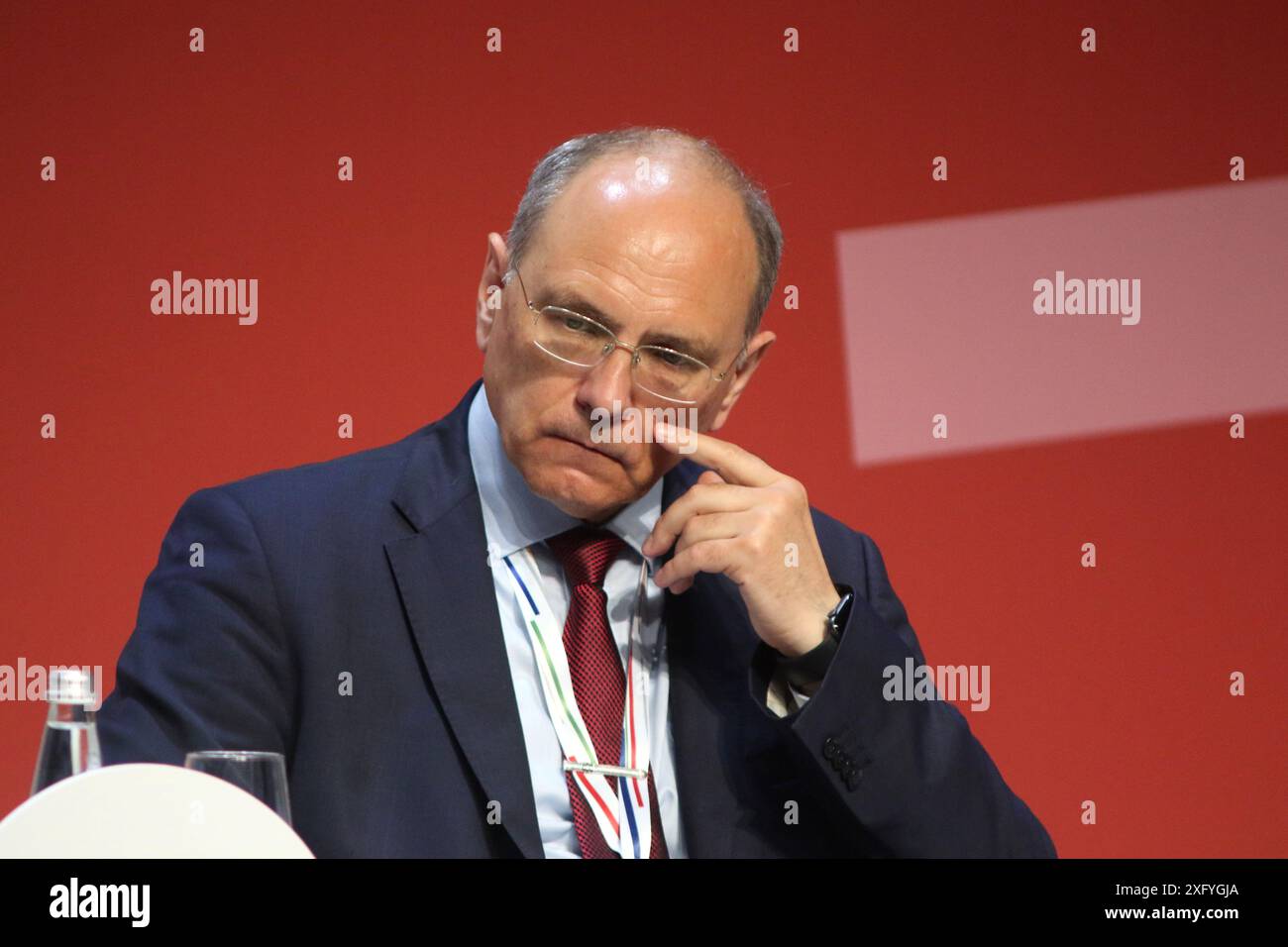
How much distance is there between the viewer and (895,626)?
2352 millimetres

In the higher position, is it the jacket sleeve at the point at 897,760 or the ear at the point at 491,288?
the ear at the point at 491,288

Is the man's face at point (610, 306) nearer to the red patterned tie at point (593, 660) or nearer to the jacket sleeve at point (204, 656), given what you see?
the red patterned tie at point (593, 660)

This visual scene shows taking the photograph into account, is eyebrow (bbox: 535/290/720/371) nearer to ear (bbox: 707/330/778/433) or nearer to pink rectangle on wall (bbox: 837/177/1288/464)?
ear (bbox: 707/330/778/433)

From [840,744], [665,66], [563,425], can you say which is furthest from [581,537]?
[665,66]

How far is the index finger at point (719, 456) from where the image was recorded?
1965 mm

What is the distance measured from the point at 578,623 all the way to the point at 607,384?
34cm

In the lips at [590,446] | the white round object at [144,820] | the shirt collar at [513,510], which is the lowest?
the white round object at [144,820]

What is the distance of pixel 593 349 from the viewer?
79.4 inches

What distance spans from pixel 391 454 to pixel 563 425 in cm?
36

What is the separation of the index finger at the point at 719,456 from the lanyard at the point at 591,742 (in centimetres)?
28

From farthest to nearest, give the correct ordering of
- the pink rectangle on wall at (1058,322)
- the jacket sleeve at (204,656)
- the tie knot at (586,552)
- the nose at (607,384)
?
the pink rectangle on wall at (1058,322), the tie knot at (586,552), the nose at (607,384), the jacket sleeve at (204,656)

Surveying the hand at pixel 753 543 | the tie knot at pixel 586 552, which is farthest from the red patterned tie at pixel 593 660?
the hand at pixel 753 543

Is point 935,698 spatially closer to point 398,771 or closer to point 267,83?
point 398,771

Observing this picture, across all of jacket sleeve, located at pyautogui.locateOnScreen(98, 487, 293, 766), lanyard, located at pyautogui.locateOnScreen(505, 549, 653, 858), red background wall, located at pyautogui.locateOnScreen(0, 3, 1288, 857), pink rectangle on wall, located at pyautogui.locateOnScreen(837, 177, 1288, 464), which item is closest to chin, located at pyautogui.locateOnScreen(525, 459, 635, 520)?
lanyard, located at pyautogui.locateOnScreen(505, 549, 653, 858)
